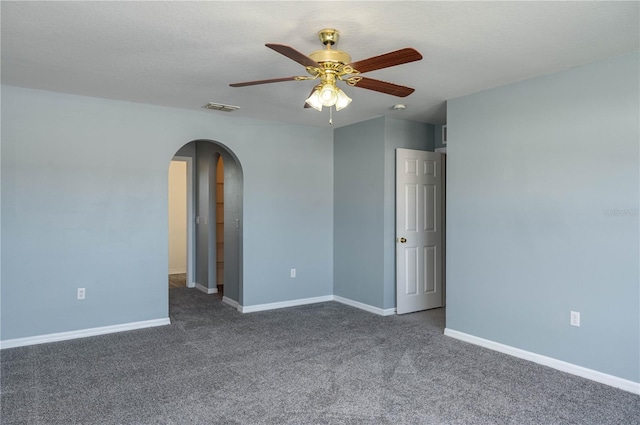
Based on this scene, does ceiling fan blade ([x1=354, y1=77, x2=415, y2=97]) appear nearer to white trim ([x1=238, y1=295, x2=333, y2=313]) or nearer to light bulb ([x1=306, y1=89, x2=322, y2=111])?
light bulb ([x1=306, y1=89, x2=322, y2=111])

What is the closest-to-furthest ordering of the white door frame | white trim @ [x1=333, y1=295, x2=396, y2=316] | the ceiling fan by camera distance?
1. the ceiling fan
2. white trim @ [x1=333, y1=295, x2=396, y2=316]
3. the white door frame

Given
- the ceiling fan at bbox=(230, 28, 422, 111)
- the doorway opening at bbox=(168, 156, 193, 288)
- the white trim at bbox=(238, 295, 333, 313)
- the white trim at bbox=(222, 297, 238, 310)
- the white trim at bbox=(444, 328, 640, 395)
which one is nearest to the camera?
the ceiling fan at bbox=(230, 28, 422, 111)

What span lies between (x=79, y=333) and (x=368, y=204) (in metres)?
3.34

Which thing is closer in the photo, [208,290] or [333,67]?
[333,67]

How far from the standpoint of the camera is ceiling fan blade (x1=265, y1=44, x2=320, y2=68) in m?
2.04

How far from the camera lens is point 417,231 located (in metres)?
5.18

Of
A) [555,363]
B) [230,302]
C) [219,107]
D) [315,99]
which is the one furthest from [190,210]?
[555,363]

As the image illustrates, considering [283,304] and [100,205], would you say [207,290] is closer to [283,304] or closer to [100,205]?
[283,304]

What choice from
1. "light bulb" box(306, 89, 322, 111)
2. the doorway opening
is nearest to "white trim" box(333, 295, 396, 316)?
"light bulb" box(306, 89, 322, 111)

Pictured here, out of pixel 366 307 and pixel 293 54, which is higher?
pixel 293 54

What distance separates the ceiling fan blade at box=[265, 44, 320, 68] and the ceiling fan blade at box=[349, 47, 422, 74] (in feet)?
0.81

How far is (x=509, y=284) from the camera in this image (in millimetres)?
3709

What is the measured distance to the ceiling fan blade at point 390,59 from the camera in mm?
2145

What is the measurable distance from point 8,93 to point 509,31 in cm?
405
